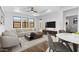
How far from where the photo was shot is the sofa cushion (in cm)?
203

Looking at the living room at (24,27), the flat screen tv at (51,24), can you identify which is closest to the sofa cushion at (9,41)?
the living room at (24,27)

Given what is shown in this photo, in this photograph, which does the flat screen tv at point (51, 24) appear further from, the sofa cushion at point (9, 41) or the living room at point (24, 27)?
the sofa cushion at point (9, 41)

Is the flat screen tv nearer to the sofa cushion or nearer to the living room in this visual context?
the living room

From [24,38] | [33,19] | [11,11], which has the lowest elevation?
[24,38]

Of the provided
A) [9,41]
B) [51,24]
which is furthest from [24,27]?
[51,24]

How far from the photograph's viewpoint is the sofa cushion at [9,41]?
80.0 inches

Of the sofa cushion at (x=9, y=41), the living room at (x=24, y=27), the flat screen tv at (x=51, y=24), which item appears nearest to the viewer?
the sofa cushion at (x=9, y=41)

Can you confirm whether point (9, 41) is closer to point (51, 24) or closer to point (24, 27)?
point (24, 27)

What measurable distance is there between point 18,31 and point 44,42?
2.58 ft

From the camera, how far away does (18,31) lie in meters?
2.37

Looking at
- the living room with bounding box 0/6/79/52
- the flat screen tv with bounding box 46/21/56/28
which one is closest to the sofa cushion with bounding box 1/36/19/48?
the living room with bounding box 0/6/79/52
